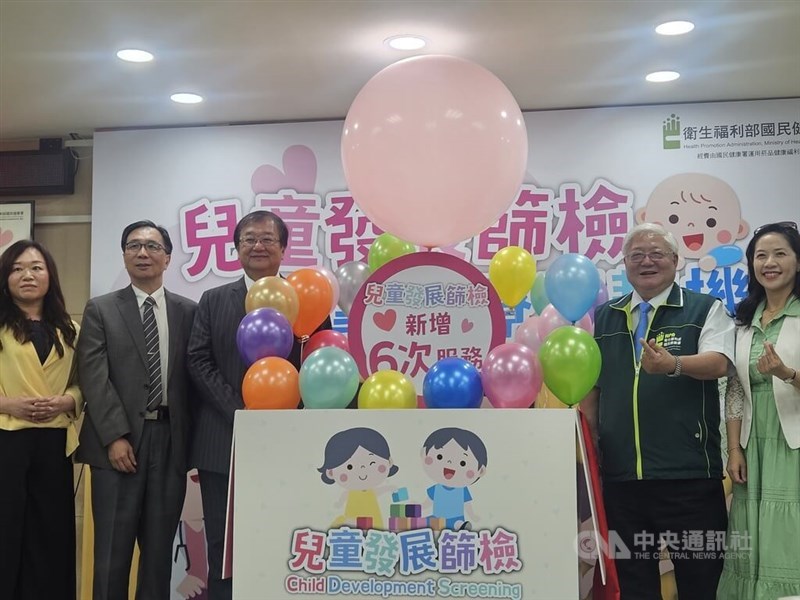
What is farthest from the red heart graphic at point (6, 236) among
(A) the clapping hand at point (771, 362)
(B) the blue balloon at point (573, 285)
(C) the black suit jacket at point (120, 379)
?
(A) the clapping hand at point (771, 362)

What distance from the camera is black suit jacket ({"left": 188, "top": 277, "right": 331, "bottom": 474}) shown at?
2859 millimetres

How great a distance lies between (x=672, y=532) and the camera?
2.58 metres

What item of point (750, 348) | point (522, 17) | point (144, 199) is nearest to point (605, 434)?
point (750, 348)

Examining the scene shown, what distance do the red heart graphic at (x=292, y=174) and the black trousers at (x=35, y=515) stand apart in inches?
63.6

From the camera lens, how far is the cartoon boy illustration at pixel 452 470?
217 centimetres

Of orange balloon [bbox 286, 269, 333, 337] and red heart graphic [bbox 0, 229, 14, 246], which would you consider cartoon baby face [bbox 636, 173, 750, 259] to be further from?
red heart graphic [bbox 0, 229, 14, 246]

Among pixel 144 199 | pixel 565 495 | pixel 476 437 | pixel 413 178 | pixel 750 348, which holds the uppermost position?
pixel 144 199

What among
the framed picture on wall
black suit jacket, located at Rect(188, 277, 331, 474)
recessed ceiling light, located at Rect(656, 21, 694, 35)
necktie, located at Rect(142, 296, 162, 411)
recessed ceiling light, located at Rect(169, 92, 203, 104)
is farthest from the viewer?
the framed picture on wall

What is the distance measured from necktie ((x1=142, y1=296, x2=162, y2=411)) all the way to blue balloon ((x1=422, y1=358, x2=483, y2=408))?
1.18 m

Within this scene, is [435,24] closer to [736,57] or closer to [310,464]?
[736,57]

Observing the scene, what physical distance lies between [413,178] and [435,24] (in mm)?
950

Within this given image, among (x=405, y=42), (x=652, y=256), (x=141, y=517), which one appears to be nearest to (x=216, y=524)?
(x=141, y=517)

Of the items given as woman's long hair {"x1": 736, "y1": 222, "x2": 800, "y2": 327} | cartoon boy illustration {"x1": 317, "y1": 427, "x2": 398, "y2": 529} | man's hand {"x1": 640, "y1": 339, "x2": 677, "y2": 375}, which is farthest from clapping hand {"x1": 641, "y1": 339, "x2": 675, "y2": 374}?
cartoon boy illustration {"x1": 317, "y1": 427, "x2": 398, "y2": 529}

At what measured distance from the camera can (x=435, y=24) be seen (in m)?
3.11
